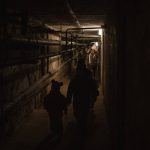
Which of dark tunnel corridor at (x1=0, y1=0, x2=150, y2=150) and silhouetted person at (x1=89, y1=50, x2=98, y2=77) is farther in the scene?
silhouetted person at (x1=89, y1=50, x2=98, y2=77)

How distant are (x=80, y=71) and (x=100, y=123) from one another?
91.8 inches

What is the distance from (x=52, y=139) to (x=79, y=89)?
135 cm

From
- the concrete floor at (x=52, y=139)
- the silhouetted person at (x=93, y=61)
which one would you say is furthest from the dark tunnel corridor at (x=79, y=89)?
the silhouetted person at (x=93, y=61)

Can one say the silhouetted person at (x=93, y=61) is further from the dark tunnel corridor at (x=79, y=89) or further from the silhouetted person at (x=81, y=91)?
the silhouetted person at (x=81, y=91)

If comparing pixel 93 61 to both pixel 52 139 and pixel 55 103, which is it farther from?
pixel 55 103

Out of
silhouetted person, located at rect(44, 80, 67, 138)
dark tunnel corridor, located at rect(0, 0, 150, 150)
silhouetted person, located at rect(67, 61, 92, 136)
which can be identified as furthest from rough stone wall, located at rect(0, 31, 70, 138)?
silhouetted person, located at rect(67, 61, 92, 136)

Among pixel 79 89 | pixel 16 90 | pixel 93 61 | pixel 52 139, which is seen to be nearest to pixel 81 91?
pixel 79 89

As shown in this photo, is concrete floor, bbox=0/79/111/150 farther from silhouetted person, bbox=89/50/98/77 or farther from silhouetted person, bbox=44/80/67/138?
silhouetted person, bbox=89/50/98/77

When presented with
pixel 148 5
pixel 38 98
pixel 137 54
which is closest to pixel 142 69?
pixel 137 54

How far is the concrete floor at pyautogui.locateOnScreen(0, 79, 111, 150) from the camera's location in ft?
25.2

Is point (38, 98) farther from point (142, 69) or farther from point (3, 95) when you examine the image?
point (142, 69)

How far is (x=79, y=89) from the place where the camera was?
26.3 ft

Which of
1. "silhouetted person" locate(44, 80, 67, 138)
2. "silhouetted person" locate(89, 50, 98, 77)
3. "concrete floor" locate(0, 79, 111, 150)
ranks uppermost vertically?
"silhouetted person" locate(89, 50, 98, 77)

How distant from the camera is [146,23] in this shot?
3293mm
